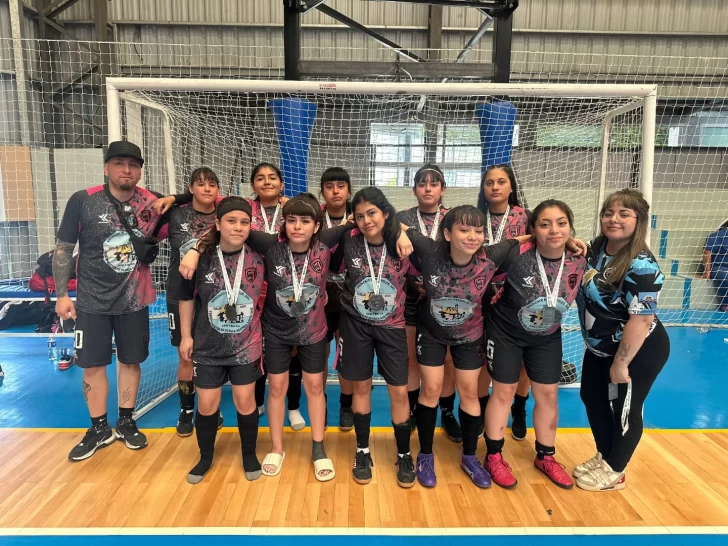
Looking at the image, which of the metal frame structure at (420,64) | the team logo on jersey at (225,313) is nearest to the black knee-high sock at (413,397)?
the team logo on jersey at (225,313)

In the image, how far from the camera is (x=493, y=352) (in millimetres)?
2197

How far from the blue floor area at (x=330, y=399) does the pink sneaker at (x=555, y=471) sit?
0.75m

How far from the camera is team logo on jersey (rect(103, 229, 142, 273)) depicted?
240 cm

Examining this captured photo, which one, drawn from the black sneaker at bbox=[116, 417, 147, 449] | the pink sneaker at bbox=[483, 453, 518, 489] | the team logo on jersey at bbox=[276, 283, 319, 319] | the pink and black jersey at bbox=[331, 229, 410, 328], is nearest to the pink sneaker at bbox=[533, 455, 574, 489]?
the pink sneaker at bbox=[483, 453, 518, 489]

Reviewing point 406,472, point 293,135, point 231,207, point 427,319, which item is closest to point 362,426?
point 406,472

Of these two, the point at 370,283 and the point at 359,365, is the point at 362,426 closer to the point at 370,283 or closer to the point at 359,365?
the point at 359,365

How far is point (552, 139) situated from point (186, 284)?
826cm

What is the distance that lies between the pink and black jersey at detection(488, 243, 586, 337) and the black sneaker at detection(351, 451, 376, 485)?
3.25 ft

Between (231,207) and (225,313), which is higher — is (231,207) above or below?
above

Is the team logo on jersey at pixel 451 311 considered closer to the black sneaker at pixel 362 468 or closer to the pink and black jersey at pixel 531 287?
the pink and black jersey at pixel 531 287

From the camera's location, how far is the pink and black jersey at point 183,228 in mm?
2598

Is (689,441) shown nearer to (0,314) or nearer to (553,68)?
(0,314)
